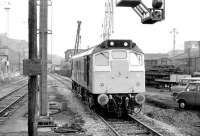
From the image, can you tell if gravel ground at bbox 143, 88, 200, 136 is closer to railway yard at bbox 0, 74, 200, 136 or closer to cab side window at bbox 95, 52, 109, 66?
railway yard at bbox 0, 74, 200, 136

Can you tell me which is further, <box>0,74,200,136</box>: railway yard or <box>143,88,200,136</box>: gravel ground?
<box>143,88,200,136</box>: gravel ground

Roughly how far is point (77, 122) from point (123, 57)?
3473mm

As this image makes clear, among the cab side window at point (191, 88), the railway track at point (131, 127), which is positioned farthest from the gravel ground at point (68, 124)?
the cab side window at point (191, 88)

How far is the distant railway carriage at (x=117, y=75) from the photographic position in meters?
14.7

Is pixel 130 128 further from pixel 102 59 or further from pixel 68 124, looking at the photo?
pixel 102 59

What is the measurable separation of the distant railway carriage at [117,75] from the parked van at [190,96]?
338 centimetres

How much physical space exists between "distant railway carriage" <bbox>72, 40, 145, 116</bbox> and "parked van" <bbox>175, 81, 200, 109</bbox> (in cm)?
338

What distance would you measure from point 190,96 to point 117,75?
4.51m

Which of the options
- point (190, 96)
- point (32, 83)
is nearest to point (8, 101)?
point (190, 96)

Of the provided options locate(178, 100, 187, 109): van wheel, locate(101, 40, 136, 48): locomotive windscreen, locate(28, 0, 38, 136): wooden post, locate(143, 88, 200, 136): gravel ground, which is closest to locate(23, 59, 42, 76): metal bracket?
locate(28, 0, 38, 136): wooden post

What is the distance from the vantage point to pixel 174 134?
1127 cm

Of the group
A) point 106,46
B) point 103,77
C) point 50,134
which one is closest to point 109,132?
point 50,134

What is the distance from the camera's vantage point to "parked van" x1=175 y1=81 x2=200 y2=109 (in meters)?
16.8

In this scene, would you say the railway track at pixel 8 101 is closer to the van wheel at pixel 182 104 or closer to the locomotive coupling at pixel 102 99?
the locomotive coupling at pixel 102 99
